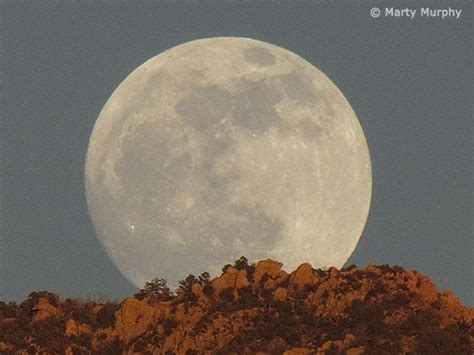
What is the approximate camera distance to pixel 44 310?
68.9ft

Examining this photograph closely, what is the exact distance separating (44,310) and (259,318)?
5.34 m

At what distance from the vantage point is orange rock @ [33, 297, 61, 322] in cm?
2061

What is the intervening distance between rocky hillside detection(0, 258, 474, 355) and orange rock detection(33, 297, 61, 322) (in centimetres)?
3

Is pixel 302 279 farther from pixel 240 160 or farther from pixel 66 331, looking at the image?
pixel 240 160

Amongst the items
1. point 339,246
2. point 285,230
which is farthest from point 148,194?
point 339,246

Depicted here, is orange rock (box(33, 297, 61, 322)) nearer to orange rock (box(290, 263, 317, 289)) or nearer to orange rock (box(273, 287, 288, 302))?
orange rock (box(273, 287, 288, 302))

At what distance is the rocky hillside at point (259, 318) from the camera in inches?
717

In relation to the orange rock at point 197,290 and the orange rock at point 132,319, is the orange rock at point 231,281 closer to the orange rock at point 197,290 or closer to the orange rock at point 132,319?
the orange rock at point 197,290

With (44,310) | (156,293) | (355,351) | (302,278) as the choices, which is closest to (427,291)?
(302,278)

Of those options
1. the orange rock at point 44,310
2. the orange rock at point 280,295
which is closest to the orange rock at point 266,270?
the orange rock at point 280,295

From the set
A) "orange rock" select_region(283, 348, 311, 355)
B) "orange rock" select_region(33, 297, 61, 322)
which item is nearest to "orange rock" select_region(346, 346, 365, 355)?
"orange rock" select_region(283, 348, 311, 355)

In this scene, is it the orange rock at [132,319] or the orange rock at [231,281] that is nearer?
the orange rock at [132,319]

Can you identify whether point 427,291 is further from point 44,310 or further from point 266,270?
point 44,310

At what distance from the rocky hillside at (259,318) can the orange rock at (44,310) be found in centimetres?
3
